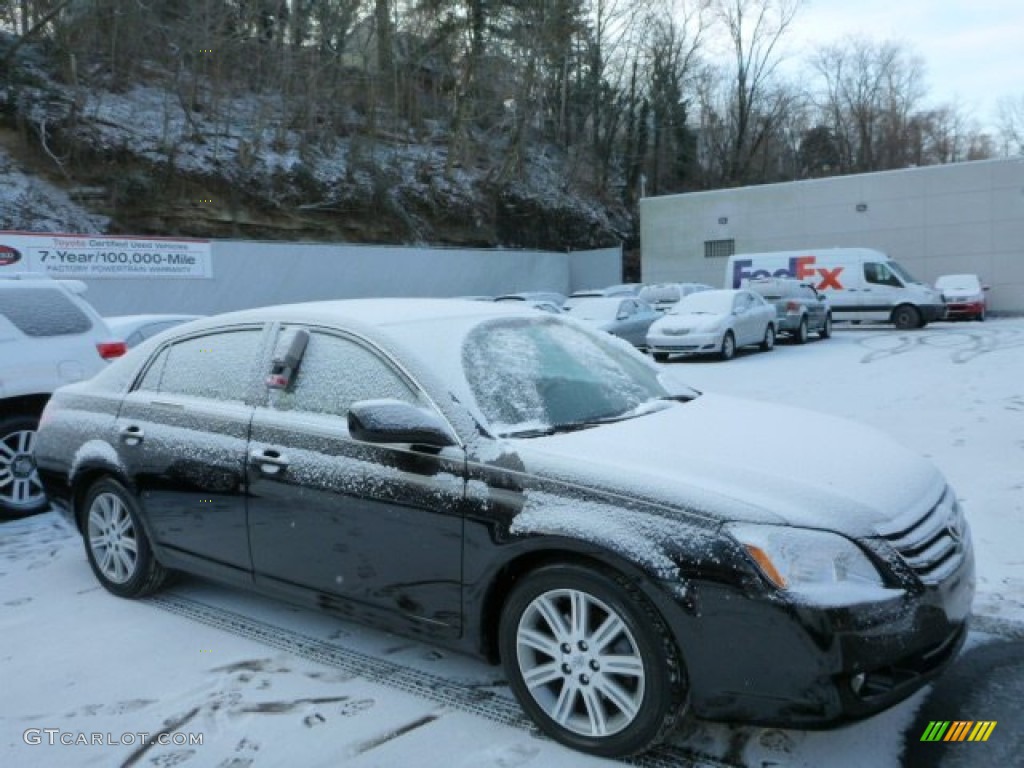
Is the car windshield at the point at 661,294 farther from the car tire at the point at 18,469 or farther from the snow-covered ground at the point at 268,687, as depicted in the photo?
the car tire at the point at 18,469

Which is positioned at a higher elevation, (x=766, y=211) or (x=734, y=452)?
(x=766, y=211)

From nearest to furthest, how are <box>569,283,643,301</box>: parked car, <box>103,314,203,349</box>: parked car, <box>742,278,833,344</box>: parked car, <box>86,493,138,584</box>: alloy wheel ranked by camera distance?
<box>86,493,138,584</box>: alloy wheel < <box>103,314,203,349</box>: parked car < <box>742,278,833,344</box>: parked car < <box>569,283,643,301</box>: parked car

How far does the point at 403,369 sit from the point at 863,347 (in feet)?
54.3

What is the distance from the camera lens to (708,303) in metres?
17.1

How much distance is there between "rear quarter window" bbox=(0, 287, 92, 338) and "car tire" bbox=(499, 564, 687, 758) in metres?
4.78

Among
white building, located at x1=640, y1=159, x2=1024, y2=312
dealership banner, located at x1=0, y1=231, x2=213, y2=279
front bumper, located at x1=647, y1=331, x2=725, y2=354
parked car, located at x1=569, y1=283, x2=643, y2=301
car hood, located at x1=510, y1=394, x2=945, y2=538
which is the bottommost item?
front bumper, located at x1=647, y1=331, x2=725, y2=354

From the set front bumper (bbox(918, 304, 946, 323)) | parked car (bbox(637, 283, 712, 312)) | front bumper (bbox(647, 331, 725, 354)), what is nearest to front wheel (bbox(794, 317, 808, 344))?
front bumper (bbox(647, 331, 725, 354))

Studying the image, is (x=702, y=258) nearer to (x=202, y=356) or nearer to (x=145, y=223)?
(x=145, y=223)

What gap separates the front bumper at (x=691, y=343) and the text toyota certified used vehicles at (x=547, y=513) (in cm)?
1226

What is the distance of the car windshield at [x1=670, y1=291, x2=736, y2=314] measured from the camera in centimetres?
1689

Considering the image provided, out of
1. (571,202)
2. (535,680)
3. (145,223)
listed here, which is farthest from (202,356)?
(571,202)

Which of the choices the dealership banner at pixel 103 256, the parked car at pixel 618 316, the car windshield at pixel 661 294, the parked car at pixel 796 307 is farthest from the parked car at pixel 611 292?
the dealership banner at pixel 103 256

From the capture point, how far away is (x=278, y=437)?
365 cm

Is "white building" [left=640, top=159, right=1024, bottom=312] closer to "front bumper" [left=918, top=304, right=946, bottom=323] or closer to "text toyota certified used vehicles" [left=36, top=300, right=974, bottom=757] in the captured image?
"front bumper" [left=918, top=304, right=946, bottom=323]
